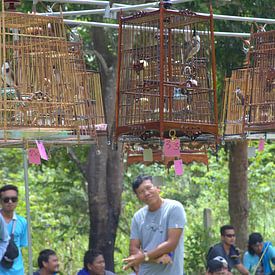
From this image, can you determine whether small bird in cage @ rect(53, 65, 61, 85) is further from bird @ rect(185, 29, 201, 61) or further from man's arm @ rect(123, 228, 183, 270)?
man's arm @ rect(123, 228, 183, 270)

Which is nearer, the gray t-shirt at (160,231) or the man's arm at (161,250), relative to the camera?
the man's arm at (161,250)

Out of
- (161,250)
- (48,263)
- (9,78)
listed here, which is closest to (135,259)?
(161,250)

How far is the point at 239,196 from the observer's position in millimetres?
16016

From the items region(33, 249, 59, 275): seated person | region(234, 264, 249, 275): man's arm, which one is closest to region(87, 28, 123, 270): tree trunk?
region(234, 264, 249, 275): man's arm

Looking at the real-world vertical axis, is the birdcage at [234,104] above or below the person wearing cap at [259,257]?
above

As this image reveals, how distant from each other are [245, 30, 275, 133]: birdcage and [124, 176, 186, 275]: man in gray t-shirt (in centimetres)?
128

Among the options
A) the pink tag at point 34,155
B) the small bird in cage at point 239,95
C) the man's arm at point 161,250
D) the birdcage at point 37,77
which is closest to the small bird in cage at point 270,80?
the small bird in cage at point 239,95

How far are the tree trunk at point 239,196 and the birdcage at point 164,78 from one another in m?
6.25

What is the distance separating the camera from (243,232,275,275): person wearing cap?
13.0m

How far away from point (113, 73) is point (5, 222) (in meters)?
4.41

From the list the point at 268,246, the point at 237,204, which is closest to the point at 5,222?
the point at 268,246

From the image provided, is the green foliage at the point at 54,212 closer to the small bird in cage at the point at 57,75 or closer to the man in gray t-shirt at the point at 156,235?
the man in gray t-shirt at the point at 156,235

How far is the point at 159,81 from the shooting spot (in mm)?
8945

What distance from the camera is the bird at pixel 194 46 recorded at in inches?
363
